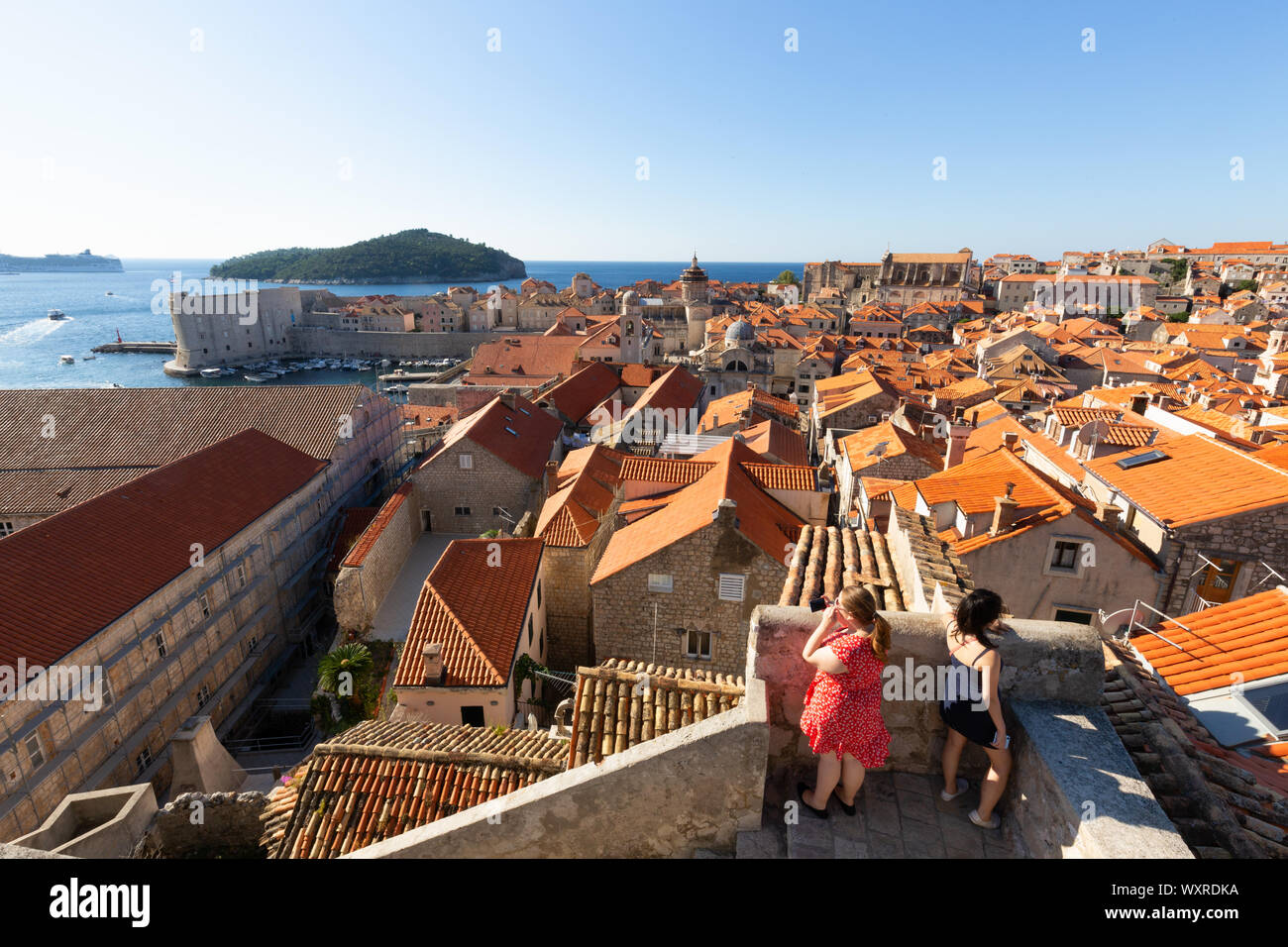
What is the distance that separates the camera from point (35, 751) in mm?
13961

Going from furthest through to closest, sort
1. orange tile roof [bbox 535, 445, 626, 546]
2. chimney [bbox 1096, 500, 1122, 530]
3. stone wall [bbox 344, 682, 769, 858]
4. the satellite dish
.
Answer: orange tile roof [bbox 535, 445, 626, 546] → the satellite dish → chimney [bbox 1096, 500, 1122, 530] → stone wall [bbox 344, 682, 769, 858]

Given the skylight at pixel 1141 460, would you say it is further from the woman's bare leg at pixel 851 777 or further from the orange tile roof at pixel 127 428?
the orange tile roof at pixel 127 428

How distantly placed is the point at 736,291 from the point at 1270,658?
135420mm

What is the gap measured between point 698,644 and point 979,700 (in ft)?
40.2

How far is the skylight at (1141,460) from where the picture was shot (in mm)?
14234

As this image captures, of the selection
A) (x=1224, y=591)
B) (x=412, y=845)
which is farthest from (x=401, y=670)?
(x=1224, y=591)

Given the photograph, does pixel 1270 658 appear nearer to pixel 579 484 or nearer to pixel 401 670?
pixel 401 670

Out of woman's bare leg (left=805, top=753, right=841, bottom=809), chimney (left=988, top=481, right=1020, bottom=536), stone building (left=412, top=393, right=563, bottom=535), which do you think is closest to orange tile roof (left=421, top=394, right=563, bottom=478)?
stone building (left=412, top=393, right=563, bottom=535)

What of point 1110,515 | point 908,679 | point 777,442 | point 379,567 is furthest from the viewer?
point 777,442

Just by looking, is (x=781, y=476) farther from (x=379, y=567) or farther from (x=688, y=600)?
(x=379, y=567)

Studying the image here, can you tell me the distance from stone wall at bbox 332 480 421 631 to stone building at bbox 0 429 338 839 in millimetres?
3257

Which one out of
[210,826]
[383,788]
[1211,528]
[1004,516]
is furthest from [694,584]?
[210,826]

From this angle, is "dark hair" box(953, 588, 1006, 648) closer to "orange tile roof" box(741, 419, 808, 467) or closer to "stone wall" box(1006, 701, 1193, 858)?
"stone wall" box(1006, 701, 1193, 858)

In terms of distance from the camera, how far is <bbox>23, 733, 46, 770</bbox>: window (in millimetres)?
13758
